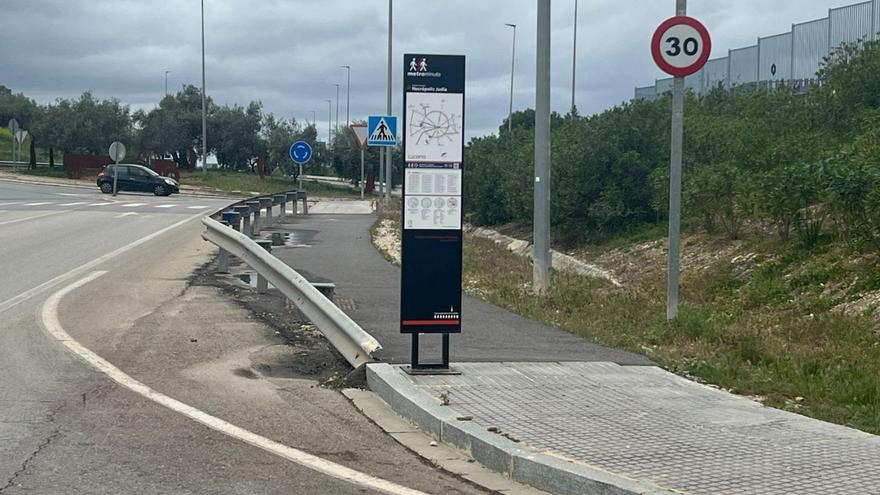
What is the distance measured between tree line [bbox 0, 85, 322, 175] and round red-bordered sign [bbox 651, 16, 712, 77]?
65407mm

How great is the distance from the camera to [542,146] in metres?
15.4

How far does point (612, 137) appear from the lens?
25891mm

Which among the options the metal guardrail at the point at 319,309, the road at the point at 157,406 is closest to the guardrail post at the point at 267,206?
the road at the point at 157,406

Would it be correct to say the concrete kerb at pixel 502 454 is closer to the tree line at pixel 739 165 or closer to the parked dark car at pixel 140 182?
the tree line at pixel 739 165

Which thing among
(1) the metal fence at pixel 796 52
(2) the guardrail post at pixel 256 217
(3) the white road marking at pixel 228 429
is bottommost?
(3) the white road marking at pixel 228 429

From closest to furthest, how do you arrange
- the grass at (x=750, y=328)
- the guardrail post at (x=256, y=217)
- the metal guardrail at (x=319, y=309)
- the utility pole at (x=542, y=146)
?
1. the grass at (x=750, y=328)
2. the metal guardrail at (x=319, y=309)
3. the utility pole at (x=542, y=146)
4. the guardrail post at (x=256, y=217)

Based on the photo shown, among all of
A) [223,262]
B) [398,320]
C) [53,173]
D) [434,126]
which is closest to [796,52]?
[223,262]

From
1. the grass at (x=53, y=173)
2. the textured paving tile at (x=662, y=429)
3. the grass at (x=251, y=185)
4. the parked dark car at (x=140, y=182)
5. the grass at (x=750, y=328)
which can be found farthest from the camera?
the grass at (x=53, y=173)

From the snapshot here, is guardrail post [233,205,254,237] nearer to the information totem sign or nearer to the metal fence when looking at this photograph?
the information totem sign

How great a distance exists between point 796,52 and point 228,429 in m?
36.7

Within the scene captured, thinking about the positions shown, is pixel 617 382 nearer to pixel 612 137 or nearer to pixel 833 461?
pixel 833 461

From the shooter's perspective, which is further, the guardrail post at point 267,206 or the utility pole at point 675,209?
the guardrail post at point 267,206

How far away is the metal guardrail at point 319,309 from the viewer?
9375 mm

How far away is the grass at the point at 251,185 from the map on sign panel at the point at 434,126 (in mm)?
53455
